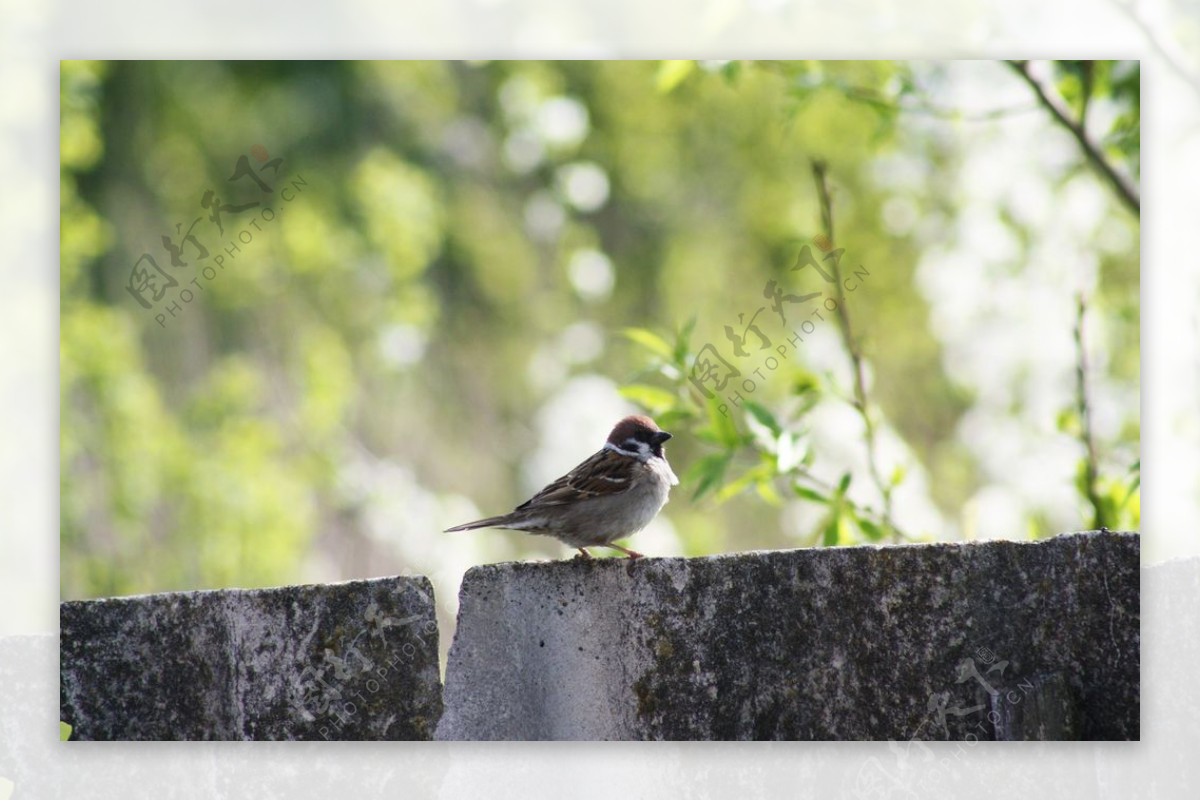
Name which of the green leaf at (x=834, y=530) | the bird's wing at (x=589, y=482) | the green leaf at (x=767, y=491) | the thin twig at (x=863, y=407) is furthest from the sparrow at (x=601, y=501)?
the thin twig at (x=863, y=407)

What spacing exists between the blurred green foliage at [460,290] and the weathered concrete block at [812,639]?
1.19 feet

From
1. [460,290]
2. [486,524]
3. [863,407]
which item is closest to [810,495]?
[863,407]

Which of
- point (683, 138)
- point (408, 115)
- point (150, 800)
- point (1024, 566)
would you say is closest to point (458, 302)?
point (408, 115)

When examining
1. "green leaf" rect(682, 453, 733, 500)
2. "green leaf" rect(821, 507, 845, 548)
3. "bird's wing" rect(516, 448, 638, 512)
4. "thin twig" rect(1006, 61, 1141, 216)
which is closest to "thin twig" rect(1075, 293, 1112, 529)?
"thin twig" rect(1006, 61, 1141, 216)

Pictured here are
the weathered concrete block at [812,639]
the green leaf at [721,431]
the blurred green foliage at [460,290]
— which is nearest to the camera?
the weathered concrete block at [812,639]

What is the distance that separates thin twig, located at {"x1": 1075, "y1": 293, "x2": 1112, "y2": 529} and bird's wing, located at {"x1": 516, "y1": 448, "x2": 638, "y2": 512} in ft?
3.71

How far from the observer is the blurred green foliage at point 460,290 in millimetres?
3559

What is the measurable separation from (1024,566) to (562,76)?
457 cm

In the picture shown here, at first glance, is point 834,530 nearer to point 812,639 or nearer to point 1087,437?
point 812,639

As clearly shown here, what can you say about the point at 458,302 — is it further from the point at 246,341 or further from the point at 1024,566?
the point at 1024,566

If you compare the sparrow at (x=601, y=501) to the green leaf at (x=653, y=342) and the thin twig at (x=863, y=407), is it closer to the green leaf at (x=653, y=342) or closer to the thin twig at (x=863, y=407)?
the green leaf at (x=653, y=342)

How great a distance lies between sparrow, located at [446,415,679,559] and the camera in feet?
9.82

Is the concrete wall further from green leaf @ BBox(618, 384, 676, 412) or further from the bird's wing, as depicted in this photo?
green leaf @ BBox(618, 384, 676, 412)

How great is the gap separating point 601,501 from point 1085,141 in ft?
5.15
